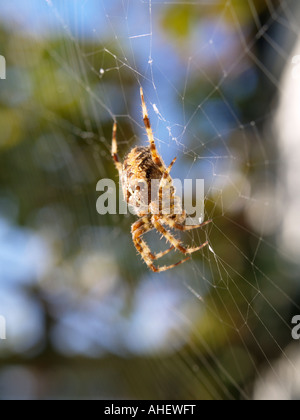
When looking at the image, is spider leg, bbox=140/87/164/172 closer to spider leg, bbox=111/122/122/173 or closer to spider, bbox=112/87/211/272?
spider, bbox=112/87/211/272

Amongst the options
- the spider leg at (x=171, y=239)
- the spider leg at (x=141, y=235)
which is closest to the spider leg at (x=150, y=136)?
the spider leg at (x=171, y=239)

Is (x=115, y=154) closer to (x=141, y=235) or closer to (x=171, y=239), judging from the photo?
(x=141, y=235)

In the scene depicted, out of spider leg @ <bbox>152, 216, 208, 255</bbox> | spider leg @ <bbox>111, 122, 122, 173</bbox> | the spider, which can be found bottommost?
spider leg @ <bbox>152, 216, 208, 255</bbox>

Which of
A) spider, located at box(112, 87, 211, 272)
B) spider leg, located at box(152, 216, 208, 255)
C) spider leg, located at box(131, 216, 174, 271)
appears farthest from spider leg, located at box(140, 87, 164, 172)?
spider leg, located at box(131, 216, 174, 271)

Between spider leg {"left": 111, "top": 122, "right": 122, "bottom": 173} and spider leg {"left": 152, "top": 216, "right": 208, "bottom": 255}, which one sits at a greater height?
spider leg {"left": 111, "top": 122, "right": 122, "bottom": 173}

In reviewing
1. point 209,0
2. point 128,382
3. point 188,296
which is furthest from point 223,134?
point 128,382

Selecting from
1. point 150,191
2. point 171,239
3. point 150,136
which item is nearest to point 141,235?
point 171,239

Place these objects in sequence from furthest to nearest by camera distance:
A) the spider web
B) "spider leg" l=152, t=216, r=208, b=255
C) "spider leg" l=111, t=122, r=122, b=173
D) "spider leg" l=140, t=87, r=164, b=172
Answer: the spider web
"spider leg" l=111, t=122, r=122, b=173
"spider leg" l=152, t=216, r=208, b=255
"spider leg" l=140, t=87, r=164, b=172

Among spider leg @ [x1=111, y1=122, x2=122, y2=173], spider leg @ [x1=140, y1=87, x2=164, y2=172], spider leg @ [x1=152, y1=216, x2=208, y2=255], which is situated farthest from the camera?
spider leg @ [x1=111, y1=122, x2=122, y2=173]
